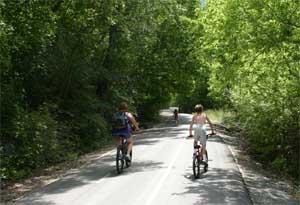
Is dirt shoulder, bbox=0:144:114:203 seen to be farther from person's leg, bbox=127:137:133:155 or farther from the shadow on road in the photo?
the shadow on road

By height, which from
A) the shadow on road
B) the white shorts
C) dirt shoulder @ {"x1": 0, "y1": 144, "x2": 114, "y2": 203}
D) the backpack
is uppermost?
the backpack

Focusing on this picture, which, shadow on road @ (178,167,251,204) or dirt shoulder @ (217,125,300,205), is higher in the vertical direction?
shadow on road @ (178,167,251,204)

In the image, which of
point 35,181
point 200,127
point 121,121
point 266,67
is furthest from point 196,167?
point 266,67

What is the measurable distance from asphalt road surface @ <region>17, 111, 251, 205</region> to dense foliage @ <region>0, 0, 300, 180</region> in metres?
2.23

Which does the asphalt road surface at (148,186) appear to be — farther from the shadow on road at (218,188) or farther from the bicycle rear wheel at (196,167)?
the bicycle rear wheel at (196,167)

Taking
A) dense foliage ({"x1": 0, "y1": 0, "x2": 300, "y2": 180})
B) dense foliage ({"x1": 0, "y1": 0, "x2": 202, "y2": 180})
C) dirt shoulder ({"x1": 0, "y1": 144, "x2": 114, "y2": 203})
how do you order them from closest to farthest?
dirt shoulder ({"x1": 0, "y1": 144, "x2": 114, "y2": 203}), dense foliage ({"x1": 0, "y1": 0, "x2": 300, "y2": 180}), dense foliage ({"x1": 0, "y1": 0, "x2": 202, "y2": 180})

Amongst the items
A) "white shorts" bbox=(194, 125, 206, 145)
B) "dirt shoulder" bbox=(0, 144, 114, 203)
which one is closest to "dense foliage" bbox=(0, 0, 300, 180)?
"dirt shoulder" bbox=(0, 144, 114, 203)

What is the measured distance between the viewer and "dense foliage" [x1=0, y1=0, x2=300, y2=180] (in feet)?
54.5

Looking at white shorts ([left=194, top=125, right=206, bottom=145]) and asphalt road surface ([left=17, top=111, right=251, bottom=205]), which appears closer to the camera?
asphalt road surface ([left=17, top=111, right=251, bottom=205])

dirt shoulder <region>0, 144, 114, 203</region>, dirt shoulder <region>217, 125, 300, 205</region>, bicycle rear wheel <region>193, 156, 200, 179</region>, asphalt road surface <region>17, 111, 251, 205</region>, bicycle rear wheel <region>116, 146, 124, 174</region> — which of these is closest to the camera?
asphalt road surface <region>17, 111, 251, 205</region>

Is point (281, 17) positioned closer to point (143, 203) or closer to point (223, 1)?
point (223, 1)

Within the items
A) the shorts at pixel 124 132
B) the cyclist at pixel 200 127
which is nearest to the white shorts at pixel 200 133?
the cyclist at pixel 200 127

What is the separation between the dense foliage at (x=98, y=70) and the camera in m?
16.6

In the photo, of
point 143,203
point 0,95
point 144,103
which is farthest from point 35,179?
point 144,103
